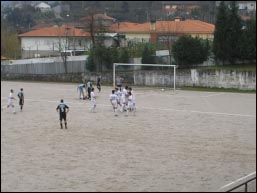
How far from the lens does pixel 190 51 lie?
134ft

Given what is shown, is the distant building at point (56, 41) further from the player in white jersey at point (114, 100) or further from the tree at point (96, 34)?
the player in white jersey at point (114, 100)

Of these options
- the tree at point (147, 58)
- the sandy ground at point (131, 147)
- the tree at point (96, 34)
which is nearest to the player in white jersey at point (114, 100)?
the sandy ground at point (131, 147)

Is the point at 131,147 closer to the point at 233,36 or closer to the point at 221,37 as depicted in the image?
the point at 221,37

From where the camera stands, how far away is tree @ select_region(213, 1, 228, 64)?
40000 mm

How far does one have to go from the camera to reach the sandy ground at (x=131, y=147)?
43.0 feet

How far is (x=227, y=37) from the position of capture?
39.7m

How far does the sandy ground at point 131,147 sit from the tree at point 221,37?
10530mm

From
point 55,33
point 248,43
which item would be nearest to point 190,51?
point 248,43

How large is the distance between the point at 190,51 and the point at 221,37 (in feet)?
8.51

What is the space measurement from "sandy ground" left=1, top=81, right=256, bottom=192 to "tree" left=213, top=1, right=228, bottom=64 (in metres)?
10.5

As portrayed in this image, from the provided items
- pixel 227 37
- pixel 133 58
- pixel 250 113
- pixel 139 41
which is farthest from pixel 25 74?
pixel 250 113

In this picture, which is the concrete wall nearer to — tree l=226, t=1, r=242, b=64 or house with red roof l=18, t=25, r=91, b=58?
tree l=226, t=1, r=242, b=64

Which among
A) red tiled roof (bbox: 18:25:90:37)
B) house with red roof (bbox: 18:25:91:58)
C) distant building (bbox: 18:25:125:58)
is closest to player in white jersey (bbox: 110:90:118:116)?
distant building (bbox: 18:25:125:58)

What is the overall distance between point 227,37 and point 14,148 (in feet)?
85.0
